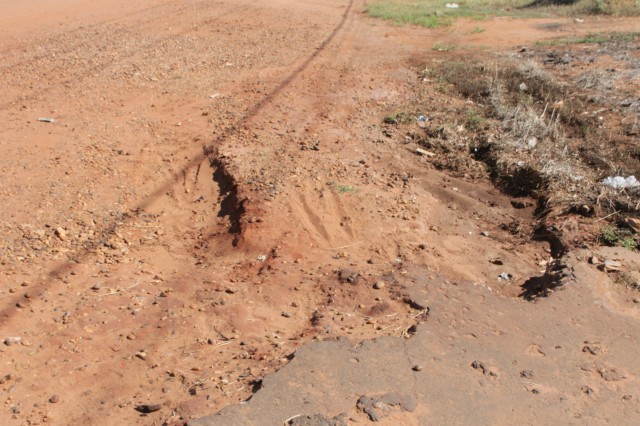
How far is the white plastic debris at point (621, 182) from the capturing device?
231 inches

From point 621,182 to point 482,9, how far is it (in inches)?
443

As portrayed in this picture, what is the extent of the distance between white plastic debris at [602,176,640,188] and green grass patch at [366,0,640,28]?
8.33 meters

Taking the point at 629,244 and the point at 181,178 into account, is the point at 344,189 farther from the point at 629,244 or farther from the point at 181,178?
the point at 629,244

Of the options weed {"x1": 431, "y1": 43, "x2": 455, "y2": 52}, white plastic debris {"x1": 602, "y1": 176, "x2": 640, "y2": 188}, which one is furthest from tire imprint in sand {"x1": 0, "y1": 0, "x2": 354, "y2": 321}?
white plastic debris {"x1": 602, "y1": 176, "x2": 640, "y2": 188}

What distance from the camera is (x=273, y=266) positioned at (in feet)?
15.6

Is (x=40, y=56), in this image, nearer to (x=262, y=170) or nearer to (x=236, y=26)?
(x=236, y=26)

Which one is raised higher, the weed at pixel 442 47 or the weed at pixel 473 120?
the weed at pixel 442 47

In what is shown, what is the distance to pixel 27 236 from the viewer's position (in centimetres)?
485

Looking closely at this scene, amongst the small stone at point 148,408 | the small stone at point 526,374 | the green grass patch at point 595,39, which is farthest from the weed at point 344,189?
the green grass patch at point 595,39

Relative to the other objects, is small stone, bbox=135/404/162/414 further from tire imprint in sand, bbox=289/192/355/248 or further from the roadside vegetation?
the roadside vegetation

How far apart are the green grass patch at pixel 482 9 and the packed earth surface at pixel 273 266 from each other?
5.62 metres

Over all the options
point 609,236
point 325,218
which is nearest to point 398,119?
point 325,218

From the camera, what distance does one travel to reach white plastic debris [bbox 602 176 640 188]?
5879 millimetres

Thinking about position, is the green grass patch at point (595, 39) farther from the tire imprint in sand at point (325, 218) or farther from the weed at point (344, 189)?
the tire imprint in sand at point (325, 218)
